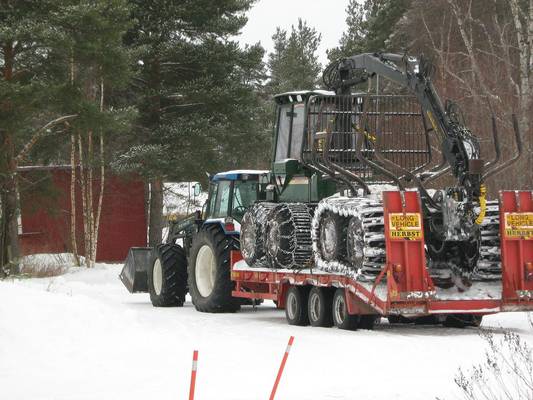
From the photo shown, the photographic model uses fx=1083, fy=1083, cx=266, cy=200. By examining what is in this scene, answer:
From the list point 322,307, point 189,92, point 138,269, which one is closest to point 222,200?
point 138,269

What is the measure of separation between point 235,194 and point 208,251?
1232mm

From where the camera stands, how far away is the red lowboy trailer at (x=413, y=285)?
1416 centimetres

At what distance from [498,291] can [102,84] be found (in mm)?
20962

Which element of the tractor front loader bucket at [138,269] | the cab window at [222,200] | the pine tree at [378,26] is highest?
the pine tree at [378,26]

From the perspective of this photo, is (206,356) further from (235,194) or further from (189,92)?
(189,92)

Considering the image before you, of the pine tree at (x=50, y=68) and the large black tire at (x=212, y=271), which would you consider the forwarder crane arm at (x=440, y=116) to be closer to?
the large black tire at (x=212, y=271)

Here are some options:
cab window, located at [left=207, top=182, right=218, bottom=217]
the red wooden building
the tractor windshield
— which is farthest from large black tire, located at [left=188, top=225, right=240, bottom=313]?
the red wooden building

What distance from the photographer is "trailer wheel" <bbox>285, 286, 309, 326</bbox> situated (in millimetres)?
16797

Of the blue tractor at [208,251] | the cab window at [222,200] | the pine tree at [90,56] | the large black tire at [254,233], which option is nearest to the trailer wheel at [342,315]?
the large black tire at [254,233]

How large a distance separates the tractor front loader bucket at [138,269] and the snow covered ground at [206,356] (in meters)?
6.41

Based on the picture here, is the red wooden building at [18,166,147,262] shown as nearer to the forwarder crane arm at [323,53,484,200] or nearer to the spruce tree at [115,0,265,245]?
the spruce tree at [115,0,265,245]

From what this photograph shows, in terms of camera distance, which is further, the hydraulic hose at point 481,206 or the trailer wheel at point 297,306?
the trailer wheel at point 297,306

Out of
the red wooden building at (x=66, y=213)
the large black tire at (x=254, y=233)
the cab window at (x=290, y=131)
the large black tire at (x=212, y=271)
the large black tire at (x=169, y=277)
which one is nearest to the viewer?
the large black tire at (x=254, y=233)

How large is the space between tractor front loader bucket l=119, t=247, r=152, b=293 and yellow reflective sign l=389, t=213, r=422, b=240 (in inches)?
395
